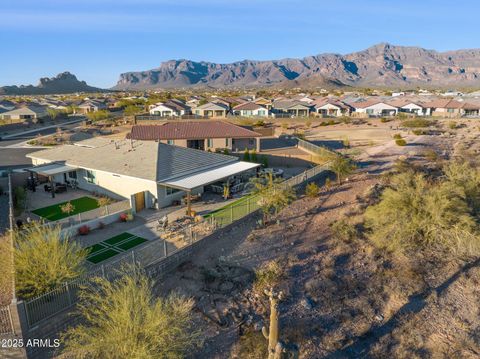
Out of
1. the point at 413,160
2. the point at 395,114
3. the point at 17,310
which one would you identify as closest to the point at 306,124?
the point at 395,114

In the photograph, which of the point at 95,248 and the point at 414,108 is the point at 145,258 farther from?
the point at 414,108

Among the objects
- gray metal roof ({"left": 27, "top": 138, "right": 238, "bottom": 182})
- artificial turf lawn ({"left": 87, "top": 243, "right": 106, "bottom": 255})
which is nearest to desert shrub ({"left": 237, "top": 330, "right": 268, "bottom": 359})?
artificial turf lawn ({"left": 87, "top": 243, "right": 106, "bottom": 255})

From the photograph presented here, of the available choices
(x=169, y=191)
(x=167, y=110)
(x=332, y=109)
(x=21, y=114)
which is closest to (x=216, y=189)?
(x=169, y=191)

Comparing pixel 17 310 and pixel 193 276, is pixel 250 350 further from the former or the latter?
pixel 17 310

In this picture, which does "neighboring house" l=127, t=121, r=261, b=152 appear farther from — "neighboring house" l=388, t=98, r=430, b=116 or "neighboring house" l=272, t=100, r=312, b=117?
"neighboring house" l=388, t=98, r=430, b=116

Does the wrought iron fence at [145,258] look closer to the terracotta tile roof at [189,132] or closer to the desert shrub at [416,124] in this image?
the terracotta tile roof at [189,132]
